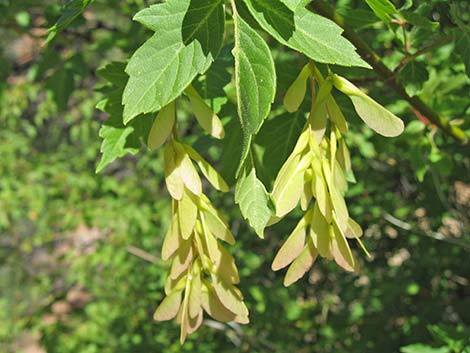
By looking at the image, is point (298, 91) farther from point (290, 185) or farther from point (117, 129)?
point (117, 129)

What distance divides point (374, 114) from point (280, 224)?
1.24m

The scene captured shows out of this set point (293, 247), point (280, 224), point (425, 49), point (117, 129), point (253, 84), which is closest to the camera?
point (253, 84)

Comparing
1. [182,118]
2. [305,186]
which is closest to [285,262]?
[305,186]

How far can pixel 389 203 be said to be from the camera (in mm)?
2311

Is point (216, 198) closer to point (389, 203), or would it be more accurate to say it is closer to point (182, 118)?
point (182, 118)

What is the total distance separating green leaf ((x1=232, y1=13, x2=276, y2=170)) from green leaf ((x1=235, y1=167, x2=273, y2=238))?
1.9 inches

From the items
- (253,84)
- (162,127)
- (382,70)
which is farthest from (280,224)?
(253,84)

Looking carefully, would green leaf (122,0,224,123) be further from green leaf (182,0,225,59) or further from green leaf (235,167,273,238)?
green leaf (235,167,273,238)

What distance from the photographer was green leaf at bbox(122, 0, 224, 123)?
0.74 metres

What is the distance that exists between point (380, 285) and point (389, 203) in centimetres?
30

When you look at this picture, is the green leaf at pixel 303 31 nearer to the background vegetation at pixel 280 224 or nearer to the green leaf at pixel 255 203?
the green leaf at pixel 255 203

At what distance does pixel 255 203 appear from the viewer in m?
0.73

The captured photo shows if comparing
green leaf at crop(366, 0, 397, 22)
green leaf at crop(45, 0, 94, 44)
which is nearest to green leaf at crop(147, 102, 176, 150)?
green leaf at crop(45, 0, 94, 44)

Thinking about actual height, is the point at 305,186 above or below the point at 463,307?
above
